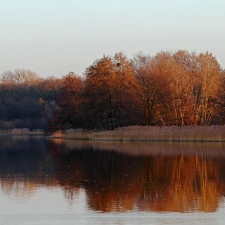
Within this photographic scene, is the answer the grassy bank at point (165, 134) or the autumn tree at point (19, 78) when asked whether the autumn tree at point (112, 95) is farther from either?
the autumn tree at point (19, 78)

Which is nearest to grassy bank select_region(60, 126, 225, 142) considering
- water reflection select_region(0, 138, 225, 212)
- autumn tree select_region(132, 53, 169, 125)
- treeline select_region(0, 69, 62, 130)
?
autumn tree select_region(132, 53, 169, 125)

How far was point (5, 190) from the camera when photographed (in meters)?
16.6

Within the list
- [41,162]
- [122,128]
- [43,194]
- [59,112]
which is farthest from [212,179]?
[59,112]

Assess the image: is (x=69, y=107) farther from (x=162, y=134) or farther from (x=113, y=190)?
(x=113, y=190)

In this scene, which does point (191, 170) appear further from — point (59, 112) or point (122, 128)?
point (59, 112)

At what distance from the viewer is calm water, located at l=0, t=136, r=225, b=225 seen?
40.0 ft

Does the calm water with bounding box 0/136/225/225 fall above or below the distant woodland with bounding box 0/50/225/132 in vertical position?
below

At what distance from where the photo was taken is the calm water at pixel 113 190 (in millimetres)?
12203

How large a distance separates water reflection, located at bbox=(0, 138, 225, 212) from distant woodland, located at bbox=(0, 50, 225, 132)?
665 inches

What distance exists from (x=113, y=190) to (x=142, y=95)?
3227 centimetres

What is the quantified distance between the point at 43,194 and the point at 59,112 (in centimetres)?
3737

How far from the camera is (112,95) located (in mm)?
47719

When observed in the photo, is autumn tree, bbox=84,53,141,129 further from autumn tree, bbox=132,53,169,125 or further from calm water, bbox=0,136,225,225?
calm water, bbox=0,136,225,225

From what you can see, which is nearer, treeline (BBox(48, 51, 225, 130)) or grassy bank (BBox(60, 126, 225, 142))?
grassy bank (BBox(60, 126, 225, 142))
